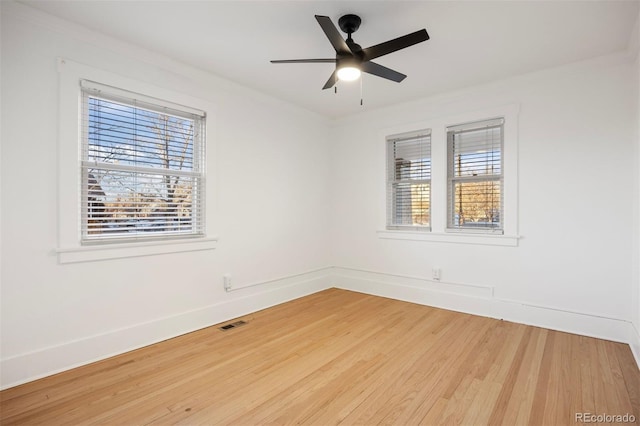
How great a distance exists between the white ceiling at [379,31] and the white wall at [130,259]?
24 cm

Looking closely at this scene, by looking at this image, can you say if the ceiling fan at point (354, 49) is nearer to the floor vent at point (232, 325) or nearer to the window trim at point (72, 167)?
the window trim at point (72, 167)

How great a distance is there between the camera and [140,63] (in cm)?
289

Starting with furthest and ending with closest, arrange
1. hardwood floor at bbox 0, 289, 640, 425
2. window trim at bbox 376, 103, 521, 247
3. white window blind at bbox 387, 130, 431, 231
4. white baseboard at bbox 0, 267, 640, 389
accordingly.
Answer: white window blind at bbox 387, 130, 431, 231, window trim at bbox 376, 103, 521, 247, white baseboard at bbox 0, 267, 640, 389, hardwood floor at bbox 0, 289, 640, 425

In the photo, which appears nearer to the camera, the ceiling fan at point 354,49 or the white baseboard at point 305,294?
the ceiling fan at point 354,49

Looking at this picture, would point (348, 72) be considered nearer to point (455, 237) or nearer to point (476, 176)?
point (476, 176)

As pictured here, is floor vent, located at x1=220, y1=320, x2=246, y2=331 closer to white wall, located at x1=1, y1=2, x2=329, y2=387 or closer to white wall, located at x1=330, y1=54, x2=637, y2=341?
white wall, located at x1=1, y1=2, x2=329, y2=387

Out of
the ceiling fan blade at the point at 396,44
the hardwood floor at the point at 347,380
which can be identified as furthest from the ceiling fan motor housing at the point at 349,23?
the hardwood floor at the point at 347,380

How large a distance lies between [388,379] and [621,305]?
2.36 meters

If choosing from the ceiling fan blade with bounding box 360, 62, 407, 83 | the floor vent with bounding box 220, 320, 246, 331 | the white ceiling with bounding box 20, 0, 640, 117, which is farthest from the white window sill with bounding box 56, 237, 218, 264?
the ceiling fan blade with bounding box 360, 62, 407, 83

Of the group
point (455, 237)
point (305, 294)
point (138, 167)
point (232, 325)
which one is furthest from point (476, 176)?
point (138, 167)

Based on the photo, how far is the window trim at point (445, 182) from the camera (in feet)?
11.4

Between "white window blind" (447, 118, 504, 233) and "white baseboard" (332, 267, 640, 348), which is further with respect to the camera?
"white window blind" (447, 118, 504, 233)

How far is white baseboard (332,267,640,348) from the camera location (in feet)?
9.99

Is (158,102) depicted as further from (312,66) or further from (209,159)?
(312,66)
